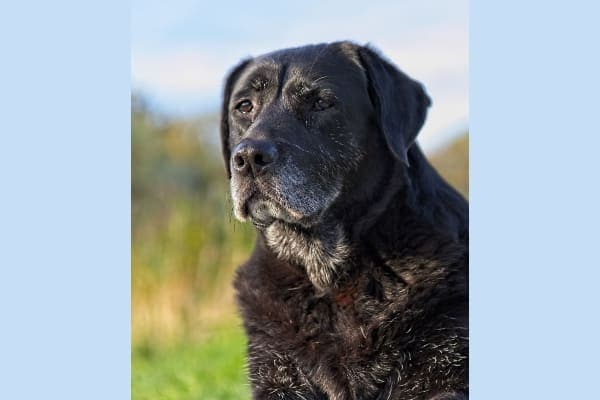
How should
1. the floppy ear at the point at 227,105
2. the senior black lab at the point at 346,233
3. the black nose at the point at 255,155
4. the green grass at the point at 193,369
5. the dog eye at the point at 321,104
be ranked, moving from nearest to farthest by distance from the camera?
the black nose at the point at 255,155 → the senior black lab at the point at 346,233 → the dog eye at the point at 321,104 → the floppy ear at the point at 227,105 → the green grass at the point at 193,369

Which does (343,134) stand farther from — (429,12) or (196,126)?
(196,126)

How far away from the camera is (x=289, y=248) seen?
3979 millimetres

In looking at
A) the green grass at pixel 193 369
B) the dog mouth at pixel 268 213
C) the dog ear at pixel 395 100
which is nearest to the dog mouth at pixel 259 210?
the dog mouth at pixel 268 213

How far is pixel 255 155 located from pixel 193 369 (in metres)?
2.47

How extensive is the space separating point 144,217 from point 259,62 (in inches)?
69.0

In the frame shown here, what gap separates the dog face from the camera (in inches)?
144

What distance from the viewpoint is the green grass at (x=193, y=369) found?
4.96m

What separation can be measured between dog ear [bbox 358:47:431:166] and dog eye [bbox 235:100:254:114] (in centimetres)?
56

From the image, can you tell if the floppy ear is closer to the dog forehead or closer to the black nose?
the dog forehead

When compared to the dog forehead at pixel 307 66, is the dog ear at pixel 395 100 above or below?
below

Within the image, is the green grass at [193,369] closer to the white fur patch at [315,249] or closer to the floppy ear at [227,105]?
the white fur patch at [315,249]

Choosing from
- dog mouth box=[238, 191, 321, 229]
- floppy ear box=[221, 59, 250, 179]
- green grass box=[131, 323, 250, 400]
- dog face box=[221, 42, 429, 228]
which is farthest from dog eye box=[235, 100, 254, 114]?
green grass box=[131, 323, 250, 400]

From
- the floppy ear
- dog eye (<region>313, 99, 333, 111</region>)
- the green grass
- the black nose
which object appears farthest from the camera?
the green grass

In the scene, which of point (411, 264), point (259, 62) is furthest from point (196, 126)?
point (411, 264)
